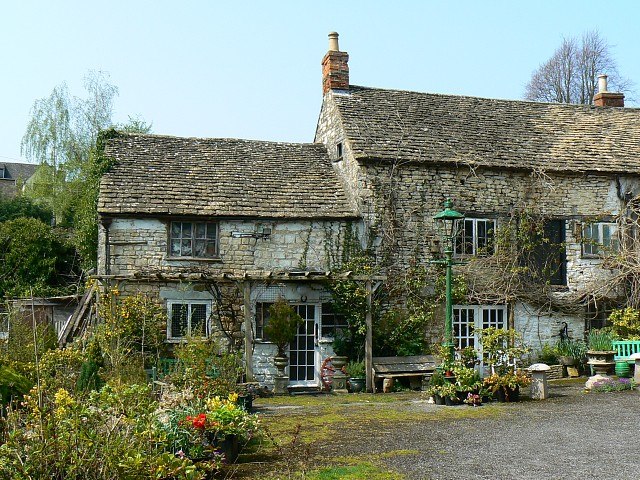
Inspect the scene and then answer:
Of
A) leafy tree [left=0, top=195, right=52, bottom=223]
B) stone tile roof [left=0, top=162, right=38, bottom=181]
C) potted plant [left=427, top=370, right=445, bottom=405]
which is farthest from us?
stone tile roof [left=0, top=162, right=38, bottom=181]

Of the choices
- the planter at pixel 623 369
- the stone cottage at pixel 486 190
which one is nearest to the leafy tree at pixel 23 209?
the stone cottage at pixel 486 190

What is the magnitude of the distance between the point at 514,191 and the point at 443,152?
2270mm

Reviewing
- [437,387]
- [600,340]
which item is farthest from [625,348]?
[437,387]

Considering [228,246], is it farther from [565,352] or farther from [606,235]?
[606,235]

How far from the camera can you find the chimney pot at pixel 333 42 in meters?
21.1

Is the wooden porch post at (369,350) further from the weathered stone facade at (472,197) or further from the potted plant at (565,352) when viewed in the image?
the potted plant at (565,352)

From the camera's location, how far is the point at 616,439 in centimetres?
958

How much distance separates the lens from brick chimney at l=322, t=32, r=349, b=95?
2094cm

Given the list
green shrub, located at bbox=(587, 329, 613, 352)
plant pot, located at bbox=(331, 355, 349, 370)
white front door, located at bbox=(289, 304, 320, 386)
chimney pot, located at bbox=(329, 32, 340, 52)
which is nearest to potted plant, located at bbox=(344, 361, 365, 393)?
plant pot, located at bbox=(331, 355, 349, 370)

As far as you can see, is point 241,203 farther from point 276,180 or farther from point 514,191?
point 514,191

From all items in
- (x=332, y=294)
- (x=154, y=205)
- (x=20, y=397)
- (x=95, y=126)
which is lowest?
(x=20, y=397)

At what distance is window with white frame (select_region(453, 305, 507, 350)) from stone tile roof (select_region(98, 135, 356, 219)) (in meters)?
4.01

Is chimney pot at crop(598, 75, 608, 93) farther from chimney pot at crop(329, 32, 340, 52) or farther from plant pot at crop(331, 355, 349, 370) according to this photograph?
plant pot at crop(331, 355, 349, 370)

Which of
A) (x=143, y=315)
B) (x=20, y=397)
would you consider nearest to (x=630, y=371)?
(x=143, y=315)
